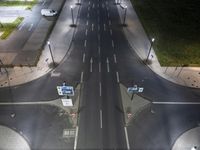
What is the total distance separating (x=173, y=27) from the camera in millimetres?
42938

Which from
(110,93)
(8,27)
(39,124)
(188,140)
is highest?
(8,27)

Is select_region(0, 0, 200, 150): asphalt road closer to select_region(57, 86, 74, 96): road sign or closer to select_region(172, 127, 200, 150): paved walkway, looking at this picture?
select_region(172, 127, 200, 150): paved walkway

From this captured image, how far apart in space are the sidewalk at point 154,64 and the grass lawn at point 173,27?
1.34 metres

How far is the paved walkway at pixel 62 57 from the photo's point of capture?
92.9ft

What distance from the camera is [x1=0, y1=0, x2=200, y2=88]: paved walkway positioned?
28.3 m

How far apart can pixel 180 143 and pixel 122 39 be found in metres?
25.5

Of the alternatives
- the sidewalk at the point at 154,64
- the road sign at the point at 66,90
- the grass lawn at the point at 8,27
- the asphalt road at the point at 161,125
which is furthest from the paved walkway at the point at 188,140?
the grass lawn at the point at 8,27

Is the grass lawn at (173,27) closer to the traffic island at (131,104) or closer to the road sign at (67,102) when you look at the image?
the traffic island at (131,104)

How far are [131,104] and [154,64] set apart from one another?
37.7 ft

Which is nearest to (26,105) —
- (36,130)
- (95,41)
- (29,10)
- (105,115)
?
(36,130)

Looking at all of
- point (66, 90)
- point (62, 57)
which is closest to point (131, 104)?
point (66, 90)

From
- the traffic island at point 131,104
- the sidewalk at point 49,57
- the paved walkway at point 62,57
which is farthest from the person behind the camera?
the paved walkway at point 62,57

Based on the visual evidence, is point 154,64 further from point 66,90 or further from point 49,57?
point 49,57

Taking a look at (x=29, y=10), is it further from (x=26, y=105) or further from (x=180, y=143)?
(x=180, y=143)
